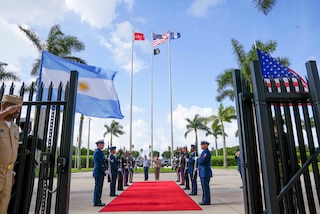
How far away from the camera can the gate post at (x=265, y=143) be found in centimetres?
228

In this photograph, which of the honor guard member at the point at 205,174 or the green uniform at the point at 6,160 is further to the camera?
the honor guard member at the point at 205,174

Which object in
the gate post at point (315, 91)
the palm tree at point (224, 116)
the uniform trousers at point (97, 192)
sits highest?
the palm tree at point (224, 116)

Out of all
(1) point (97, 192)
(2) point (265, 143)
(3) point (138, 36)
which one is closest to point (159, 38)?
(3) point (138, 36)

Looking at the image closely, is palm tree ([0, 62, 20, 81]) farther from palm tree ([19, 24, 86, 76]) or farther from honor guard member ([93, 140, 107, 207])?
honor guard member ([93, 140, 107, 207])

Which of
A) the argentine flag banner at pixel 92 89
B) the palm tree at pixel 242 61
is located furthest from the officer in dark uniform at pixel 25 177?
the palm tree at pixel 242 61

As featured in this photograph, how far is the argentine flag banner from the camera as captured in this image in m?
6.43

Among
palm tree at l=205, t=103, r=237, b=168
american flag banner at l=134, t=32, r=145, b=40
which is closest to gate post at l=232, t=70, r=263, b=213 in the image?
Result: american flag banner at l=134, t=32, r=145, b=40

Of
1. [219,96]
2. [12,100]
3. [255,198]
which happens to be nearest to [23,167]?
[12,100]

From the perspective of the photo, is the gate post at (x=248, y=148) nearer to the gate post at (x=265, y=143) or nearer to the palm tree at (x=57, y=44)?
the gate post at (x=265, y=143)

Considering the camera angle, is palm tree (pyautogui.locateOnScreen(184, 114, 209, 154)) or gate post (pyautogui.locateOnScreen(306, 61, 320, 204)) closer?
gate post (pyautogui.locateOnScreen(306, 61, 320, 204))

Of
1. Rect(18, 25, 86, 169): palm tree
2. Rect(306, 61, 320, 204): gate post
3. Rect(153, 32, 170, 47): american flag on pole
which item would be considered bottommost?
Rect(306, 61, 320, 204): gate post

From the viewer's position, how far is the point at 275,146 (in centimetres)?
253

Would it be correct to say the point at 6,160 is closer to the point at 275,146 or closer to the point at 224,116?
the point at 275,146

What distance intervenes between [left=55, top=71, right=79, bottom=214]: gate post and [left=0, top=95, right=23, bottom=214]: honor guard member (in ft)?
1.49
